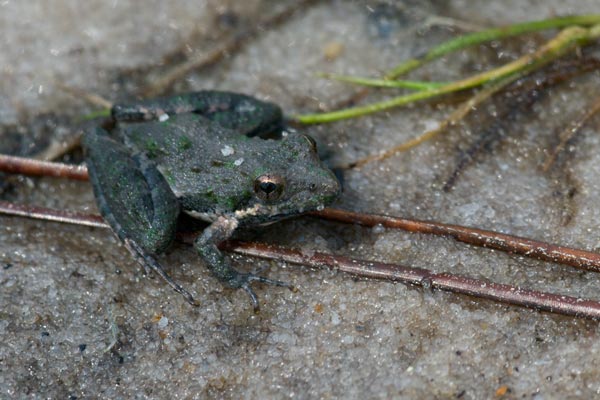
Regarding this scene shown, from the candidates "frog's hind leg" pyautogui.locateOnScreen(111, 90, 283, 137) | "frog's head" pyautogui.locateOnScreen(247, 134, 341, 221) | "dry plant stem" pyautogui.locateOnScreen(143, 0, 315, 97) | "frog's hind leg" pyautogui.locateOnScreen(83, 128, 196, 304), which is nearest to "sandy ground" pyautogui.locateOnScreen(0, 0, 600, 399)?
"dry plant stem" pyautogui.locateOnScreen(143, 0, 315, 97)

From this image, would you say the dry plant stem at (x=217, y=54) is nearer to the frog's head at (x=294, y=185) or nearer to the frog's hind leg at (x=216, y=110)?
the frog's hind leg at (x=216, y=110)

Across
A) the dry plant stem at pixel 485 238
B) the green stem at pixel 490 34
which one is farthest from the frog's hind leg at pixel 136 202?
the green stem at pixel 490 34

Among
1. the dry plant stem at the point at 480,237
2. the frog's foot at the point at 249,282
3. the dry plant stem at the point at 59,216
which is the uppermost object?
the dry plant stem at the point at 480,237

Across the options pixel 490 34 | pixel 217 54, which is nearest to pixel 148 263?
pixel 217 54

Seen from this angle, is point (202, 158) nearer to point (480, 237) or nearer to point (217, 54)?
point (217, 54)

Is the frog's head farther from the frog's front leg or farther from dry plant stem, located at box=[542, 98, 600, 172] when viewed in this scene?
dry plant stem, located at box=[542, 98, 600, 172]

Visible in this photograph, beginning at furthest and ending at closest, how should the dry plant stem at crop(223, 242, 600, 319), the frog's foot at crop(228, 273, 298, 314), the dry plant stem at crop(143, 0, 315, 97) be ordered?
the dry plant stem at crop(143, 0, 315, 97)
the frog's foot at crop(228, 273, 298, 314)
the dry plant stem at crop(223, 242, 600, 319)
